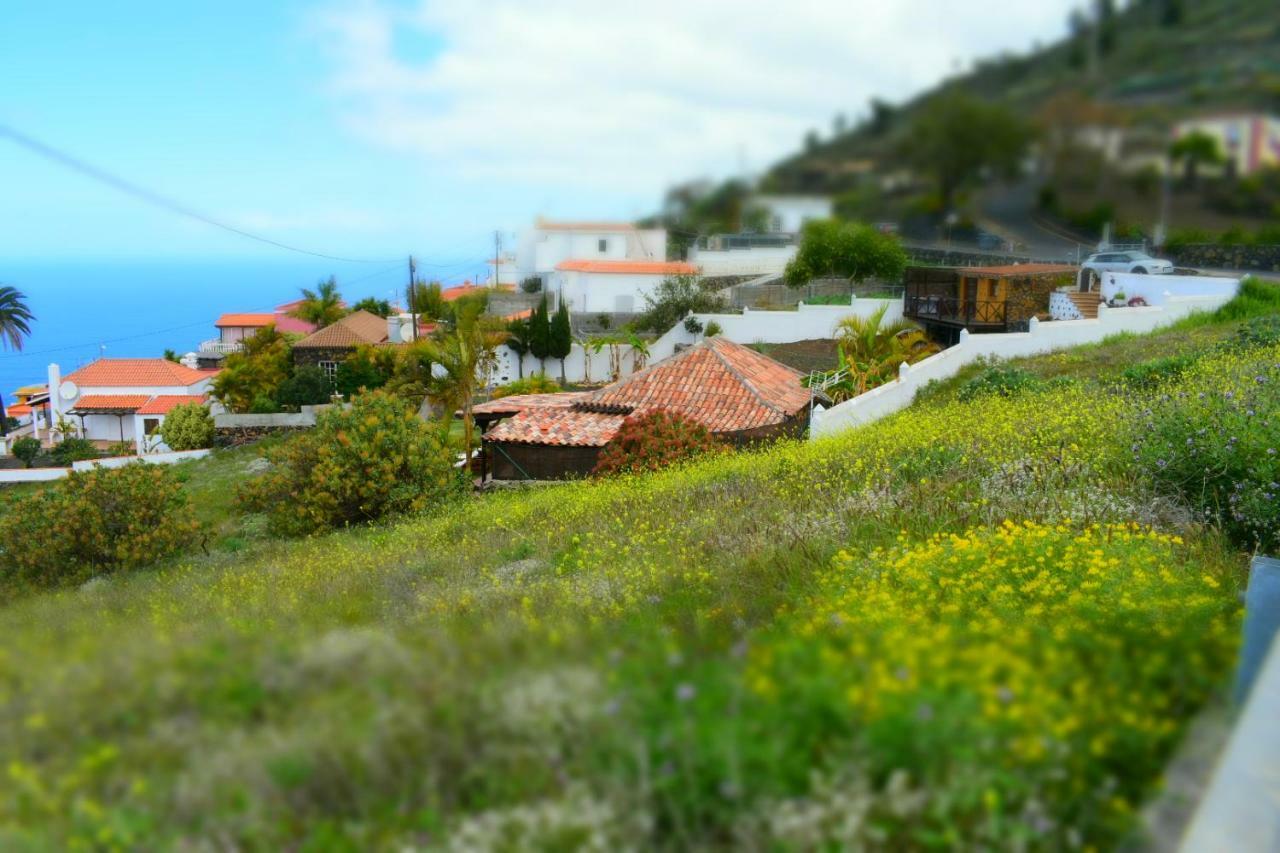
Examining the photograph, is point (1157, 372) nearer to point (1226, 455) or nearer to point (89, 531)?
point (1226, 455)

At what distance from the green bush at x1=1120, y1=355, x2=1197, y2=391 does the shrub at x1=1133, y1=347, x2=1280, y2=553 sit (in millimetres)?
3800

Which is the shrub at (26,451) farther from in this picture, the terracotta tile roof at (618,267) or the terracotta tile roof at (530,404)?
the terracotta tile roof at (618,267)

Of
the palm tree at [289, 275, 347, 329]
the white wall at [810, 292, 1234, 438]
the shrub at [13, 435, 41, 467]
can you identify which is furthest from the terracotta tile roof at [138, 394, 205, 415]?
the white wall at [810, 292, 1234, 438]

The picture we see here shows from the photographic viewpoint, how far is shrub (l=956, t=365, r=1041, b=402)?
14.5m

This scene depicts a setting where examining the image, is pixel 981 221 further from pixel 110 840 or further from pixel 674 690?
pixel 110 840

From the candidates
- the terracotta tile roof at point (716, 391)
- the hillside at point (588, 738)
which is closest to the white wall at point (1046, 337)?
the terracotta tile roof at point (716, 391)

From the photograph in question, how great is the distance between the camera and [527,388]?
28.7 m

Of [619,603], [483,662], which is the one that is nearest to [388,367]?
[619,603]

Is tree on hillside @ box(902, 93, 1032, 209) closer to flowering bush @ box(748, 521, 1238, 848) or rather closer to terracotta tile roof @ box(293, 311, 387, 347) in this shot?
flowering bush @ box(748, 521, 1238, 848)

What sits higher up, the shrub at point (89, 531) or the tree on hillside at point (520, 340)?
the tree on hillside at point (520, 340)

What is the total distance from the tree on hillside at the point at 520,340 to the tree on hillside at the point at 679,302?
485cm

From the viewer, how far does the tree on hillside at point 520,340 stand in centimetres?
3144

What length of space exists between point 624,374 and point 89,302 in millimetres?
88578

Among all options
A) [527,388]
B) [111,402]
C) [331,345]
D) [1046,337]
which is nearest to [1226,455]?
[1046,337]
